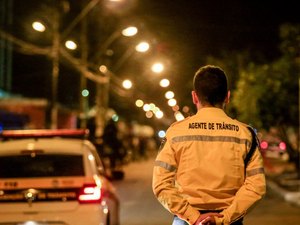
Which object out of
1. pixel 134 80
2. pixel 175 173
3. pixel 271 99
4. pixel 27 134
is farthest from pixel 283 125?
pixel 134 80

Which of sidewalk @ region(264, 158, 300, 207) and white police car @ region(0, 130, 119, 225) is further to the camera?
sidewalk @ region(264, 158, 300, 207)

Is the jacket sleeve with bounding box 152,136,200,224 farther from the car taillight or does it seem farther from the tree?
the tree

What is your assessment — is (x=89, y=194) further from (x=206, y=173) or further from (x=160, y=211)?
(x=160, y=211)

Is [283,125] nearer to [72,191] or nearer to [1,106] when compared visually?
[72,191]

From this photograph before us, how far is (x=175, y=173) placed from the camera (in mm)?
4129

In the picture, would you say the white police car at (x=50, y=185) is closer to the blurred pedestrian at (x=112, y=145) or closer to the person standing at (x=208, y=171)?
the person standing at (x=208, y=171)

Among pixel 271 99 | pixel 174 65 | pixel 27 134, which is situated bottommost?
pixel 27 134

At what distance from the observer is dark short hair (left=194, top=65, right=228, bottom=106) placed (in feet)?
13.9

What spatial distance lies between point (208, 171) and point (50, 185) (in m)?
4.12

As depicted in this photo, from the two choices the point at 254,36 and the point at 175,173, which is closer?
the point at 175,173

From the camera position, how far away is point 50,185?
788 cm

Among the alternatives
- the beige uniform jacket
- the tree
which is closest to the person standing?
the beige uniform jacket

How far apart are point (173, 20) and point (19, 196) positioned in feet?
83.4

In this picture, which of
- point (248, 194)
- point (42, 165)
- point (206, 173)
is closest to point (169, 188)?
point (206, 173)
